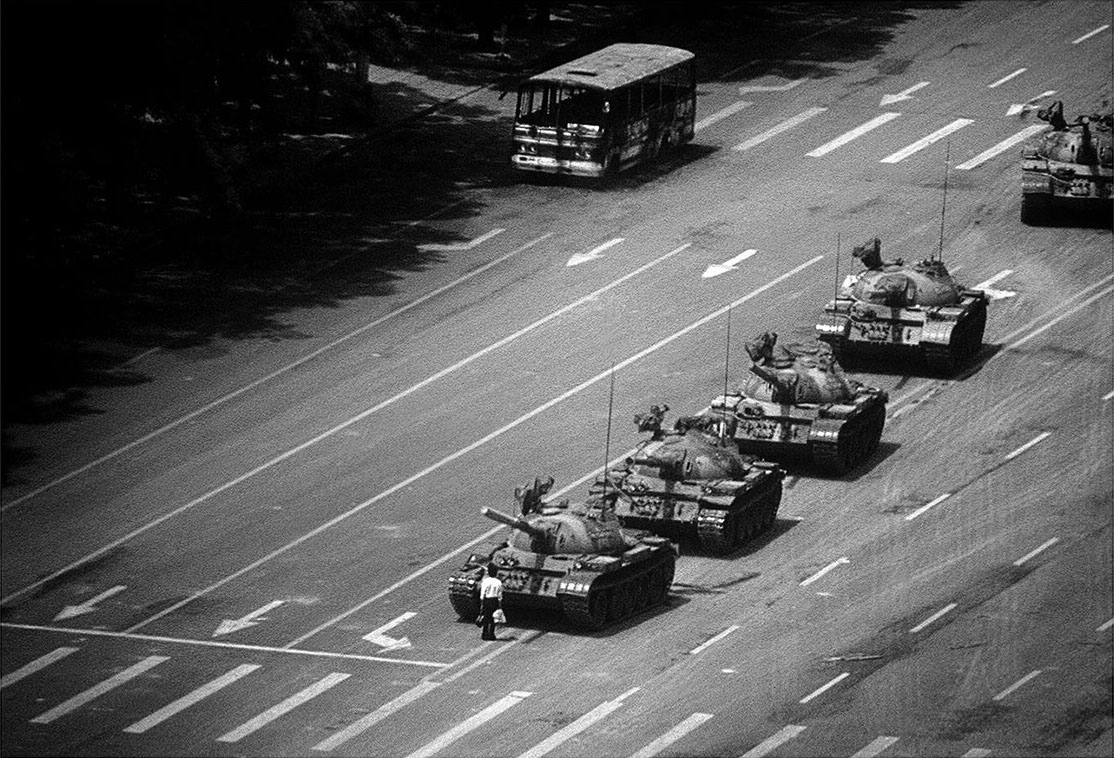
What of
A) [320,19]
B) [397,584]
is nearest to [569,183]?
[320,19]

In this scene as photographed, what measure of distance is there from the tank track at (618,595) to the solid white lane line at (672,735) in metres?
5.01

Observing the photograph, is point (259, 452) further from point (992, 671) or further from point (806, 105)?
point (806, 105)

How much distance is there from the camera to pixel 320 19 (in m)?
79.6

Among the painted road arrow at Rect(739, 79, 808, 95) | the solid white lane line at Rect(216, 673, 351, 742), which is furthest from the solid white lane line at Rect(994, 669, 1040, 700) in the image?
the painted road arrow at Rect(739, 79, 808, 95)

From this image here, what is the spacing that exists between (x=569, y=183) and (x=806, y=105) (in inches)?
390

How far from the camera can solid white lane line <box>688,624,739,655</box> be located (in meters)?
51.5

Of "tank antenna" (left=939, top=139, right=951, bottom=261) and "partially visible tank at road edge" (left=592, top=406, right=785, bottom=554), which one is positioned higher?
"tank antenna" (left=939, top=139, right=951, bottom=261)

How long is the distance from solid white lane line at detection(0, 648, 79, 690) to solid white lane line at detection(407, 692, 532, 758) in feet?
28.4

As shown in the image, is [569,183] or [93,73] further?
[569,183]

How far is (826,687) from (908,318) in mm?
20018

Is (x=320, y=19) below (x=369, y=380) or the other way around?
the other way around

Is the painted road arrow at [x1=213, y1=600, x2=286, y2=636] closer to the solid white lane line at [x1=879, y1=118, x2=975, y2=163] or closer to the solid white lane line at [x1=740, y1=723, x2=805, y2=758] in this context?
the solid white lane line at [x1=740, y1=723, x2=805, y2=758]

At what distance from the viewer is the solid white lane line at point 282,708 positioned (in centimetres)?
4769

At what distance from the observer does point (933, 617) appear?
5256 centimetres
